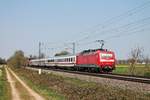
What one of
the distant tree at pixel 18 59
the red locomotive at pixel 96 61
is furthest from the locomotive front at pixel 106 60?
the distant tree at pixel 18 59

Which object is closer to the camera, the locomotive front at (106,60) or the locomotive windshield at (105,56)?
the locomotive front at (106,60)

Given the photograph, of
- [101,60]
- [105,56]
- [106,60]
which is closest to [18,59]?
[105,56]

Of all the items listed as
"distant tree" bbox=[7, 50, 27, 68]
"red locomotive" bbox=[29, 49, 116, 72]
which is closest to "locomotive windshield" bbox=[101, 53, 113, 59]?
"red locomotive" bbox=[29, 49, 116, 72]

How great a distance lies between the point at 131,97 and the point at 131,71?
3120cm

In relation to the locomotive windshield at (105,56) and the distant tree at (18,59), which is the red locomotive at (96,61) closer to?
the locomotive windshield at (105,56)

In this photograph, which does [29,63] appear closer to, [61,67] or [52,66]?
[52,66]

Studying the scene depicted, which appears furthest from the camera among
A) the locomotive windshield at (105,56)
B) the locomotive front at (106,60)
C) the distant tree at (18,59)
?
the distant tree at (18,59)

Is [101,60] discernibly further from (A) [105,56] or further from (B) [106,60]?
(A) [105,56]

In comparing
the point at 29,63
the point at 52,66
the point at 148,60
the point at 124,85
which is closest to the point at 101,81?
the point at 124,85

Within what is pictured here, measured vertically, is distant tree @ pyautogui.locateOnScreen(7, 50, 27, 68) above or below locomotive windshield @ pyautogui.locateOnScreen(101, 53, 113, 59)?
above

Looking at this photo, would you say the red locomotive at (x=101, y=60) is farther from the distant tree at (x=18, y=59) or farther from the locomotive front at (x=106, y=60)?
the distant tree at (x=18, y=59)

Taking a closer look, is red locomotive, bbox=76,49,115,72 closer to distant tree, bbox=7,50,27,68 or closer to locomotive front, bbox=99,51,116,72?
locomotive front, bbox=99,51,116,72

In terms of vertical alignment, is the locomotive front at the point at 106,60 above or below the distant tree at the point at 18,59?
below

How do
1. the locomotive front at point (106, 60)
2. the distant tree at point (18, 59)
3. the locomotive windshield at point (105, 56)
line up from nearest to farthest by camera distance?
the locomotive front at point (106, 60) → the locomotive windshield at point (105, 56) → the distant tree at point (18, 59)
